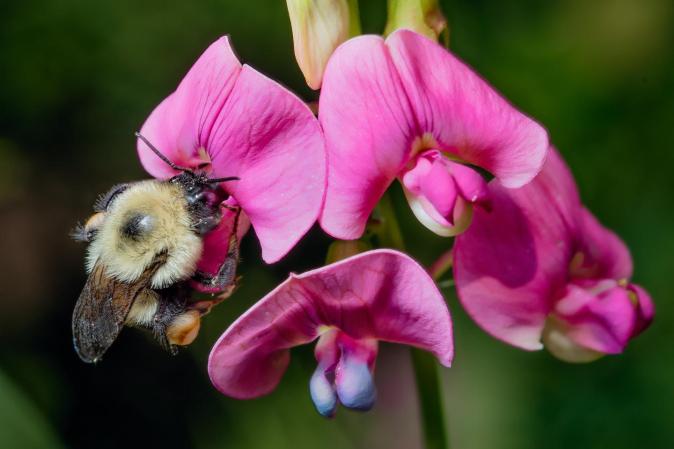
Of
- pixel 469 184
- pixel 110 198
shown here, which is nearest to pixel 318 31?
pixel 469 184

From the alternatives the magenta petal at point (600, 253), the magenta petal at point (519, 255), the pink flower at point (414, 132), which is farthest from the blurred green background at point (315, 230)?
the pink flower at point (414, 132)

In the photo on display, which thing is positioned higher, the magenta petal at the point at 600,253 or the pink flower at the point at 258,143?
the pink flower at the point at 258,143

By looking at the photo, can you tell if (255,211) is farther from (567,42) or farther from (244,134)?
(567,42)

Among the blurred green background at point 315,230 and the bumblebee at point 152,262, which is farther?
the blurred green background at point 315,230

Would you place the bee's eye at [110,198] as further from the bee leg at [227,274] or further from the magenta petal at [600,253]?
the magenta petal at [600,253]

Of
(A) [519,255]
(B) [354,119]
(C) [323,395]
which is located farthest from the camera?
(A) [519,255]

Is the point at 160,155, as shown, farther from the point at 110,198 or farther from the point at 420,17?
the point at 420,17
